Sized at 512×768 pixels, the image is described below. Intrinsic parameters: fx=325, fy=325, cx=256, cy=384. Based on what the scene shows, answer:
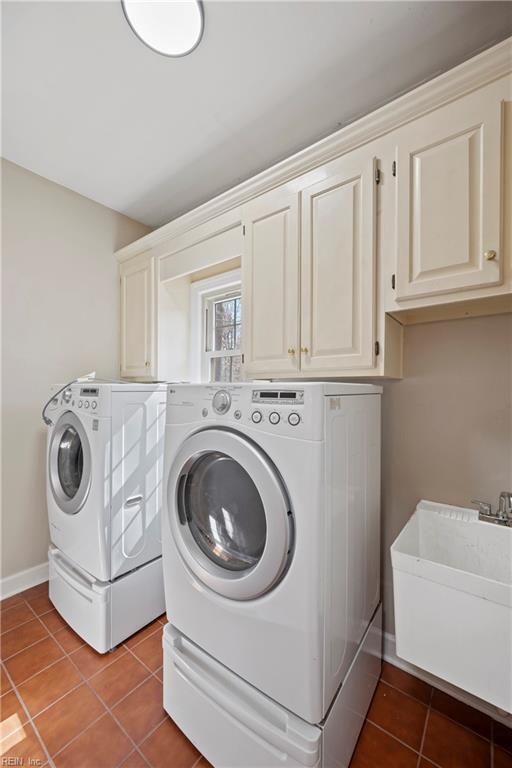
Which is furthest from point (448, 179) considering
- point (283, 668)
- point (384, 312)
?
point (283, 668)

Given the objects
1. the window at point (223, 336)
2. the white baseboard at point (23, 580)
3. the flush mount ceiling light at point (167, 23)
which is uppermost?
the flush mount ceiling light at point (167, 23)

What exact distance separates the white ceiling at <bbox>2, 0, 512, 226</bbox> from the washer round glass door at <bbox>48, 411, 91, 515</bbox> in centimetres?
157

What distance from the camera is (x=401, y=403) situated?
5.21ft

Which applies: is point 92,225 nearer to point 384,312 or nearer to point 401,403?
point 384,312

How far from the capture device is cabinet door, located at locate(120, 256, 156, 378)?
2398 mm

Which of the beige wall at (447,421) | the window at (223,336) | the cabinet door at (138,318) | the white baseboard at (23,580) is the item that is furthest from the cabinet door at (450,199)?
the white baseboard at (23,580)

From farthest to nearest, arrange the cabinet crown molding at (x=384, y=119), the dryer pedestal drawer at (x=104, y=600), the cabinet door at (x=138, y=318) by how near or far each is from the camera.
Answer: the cabinet door at (x=138, y=318) → the dryer pedestal drawer at (x=104, y=600) → the cabinet crown molding at (x=384, y=119)

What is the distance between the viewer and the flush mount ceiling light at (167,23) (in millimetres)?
1162

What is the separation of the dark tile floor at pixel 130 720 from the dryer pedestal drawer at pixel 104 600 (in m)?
0.09

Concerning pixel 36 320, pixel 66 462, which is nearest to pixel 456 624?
pixel 66 462

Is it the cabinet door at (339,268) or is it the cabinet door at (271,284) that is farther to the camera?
the cabinet door at (271,284)

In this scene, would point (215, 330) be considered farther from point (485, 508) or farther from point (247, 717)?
point (247, 717)

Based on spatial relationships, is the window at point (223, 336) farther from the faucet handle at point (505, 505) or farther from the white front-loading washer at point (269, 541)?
the faucet handle at point (505, 505)

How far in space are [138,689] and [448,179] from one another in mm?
2361
